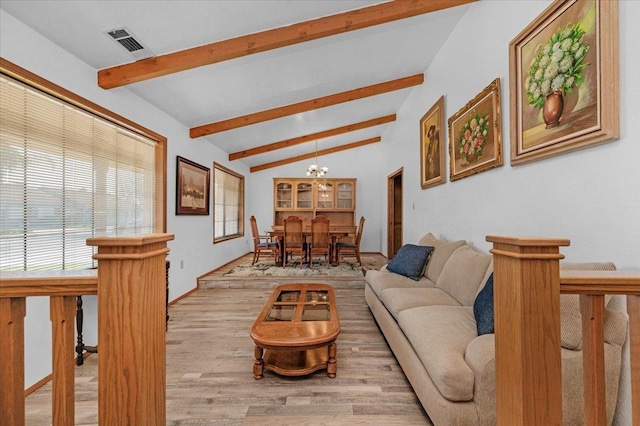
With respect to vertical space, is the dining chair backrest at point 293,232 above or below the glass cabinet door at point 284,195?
below

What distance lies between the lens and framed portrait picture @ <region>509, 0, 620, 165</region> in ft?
4.44

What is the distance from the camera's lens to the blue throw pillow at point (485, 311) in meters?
1.60

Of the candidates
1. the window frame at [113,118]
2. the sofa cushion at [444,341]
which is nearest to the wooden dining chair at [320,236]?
the window frame at [113,118]

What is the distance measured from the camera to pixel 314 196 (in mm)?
7371

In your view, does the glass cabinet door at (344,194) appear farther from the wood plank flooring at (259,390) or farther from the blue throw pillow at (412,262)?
the wood plank flooring at (259,390)

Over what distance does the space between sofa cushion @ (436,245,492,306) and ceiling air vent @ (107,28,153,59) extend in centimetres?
314

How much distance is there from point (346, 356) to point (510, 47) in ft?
8.74

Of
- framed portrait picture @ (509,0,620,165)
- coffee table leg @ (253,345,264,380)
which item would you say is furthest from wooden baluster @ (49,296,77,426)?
framed portrait picture @ (509,0,620,165)

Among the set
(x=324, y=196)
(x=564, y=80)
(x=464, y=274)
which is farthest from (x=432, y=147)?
(x=324, y=196)

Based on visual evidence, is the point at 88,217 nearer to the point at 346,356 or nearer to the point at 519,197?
the point at 346,356

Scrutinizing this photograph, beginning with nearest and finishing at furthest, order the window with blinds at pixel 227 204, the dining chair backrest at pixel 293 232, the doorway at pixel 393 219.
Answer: the dining chair backrest at pixel 293 232 < the window with blinds at pixel 227 204 < the doorway at pixel 393 219

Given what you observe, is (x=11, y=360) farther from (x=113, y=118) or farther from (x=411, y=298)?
(x=113, y=118)

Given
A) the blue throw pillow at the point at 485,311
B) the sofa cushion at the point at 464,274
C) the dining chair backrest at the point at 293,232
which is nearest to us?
the blue throw pillow at the point at 485,311

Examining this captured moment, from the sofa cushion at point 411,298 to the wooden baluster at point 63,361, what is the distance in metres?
1.97
